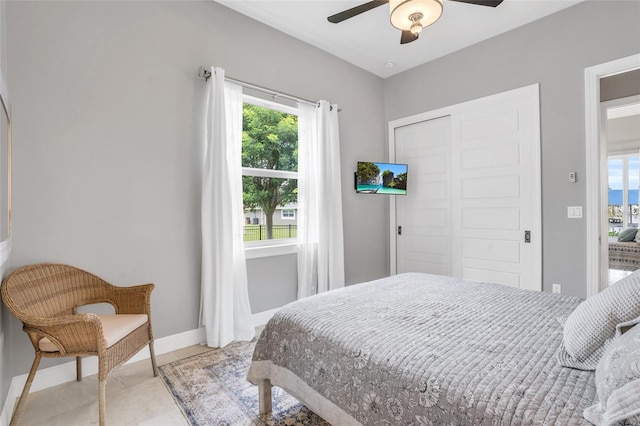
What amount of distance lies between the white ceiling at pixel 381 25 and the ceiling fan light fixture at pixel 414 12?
1.01 meters

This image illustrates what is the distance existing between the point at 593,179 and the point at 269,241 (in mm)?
3092

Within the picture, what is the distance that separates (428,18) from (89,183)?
258 cm

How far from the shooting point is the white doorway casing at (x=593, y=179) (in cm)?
284

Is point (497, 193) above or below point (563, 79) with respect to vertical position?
below

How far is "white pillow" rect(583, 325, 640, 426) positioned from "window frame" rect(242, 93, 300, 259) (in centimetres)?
268

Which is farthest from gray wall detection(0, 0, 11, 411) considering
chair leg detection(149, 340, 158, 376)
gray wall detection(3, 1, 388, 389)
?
chair leg detection(149, 340, 158, 376)

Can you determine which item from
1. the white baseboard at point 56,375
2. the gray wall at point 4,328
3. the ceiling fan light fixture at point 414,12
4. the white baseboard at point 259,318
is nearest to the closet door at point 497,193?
the ceiling fan light fixture at point 414,12

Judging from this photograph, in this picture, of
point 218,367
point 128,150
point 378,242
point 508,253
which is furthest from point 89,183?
point 508,253

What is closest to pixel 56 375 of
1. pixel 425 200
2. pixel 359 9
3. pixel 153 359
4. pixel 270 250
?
pixel 153 359

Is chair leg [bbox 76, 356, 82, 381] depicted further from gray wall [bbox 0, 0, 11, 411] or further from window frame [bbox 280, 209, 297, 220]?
window frame [bbox 280, 209, 297, 220]

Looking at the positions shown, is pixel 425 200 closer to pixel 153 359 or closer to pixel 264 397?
pixel 264 397

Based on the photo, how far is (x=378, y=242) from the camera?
4453 millimetres

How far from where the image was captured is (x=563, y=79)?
303cm


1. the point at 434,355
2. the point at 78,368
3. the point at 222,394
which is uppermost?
the point at 434,355
